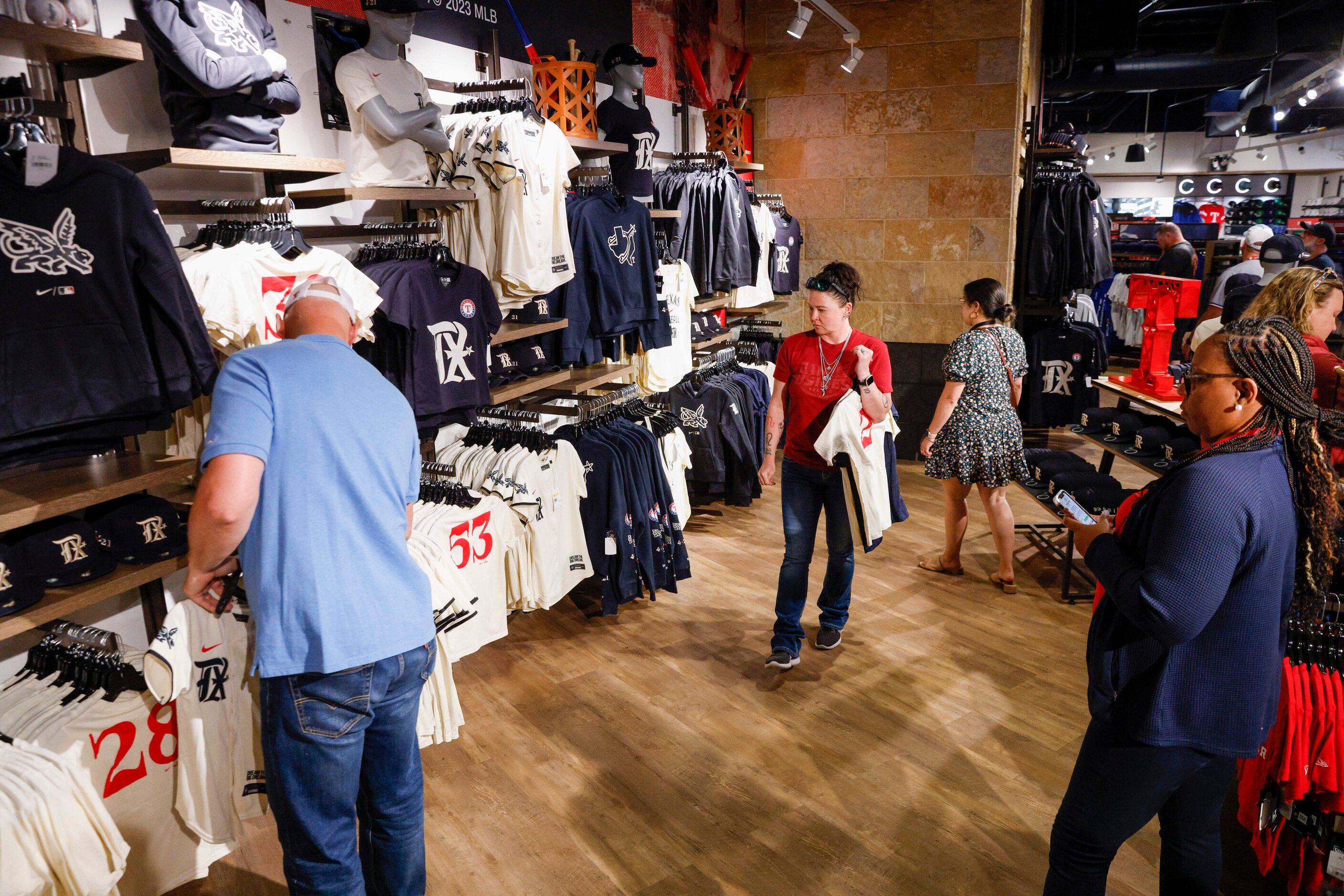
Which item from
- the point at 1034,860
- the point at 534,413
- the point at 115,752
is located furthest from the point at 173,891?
the point at 1034,860

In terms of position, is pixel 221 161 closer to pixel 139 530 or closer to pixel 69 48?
pixel 69 48

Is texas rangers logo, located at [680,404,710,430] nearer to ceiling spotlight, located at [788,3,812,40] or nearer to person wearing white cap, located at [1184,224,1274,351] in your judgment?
ceiling spotlight, located at [788,3,812,40]

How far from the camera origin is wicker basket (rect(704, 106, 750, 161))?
6336mm

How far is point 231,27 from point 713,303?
390cm

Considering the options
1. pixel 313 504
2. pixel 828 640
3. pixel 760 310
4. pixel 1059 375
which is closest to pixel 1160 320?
pixel 828 640

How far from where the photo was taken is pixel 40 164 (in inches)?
79.6

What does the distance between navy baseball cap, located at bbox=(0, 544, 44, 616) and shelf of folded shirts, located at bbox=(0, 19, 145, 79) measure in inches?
47.7

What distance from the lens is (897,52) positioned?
21.6ft

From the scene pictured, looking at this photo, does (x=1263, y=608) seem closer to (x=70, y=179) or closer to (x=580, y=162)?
(x=70, y=179)

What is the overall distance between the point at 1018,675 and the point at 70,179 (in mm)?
3812

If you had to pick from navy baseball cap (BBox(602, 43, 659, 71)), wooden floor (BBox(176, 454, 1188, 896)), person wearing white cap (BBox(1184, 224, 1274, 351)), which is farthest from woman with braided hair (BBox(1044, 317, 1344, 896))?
person wearing white cap (BBox(1184, 224, 1274, 351))

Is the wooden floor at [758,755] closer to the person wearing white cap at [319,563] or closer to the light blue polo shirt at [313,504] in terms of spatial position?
the person wearing white cap at [319,563]

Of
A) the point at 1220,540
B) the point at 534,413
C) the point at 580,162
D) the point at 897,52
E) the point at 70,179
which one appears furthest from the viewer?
the point at 897,52

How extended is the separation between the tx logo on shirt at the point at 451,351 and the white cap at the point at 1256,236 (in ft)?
24.4
